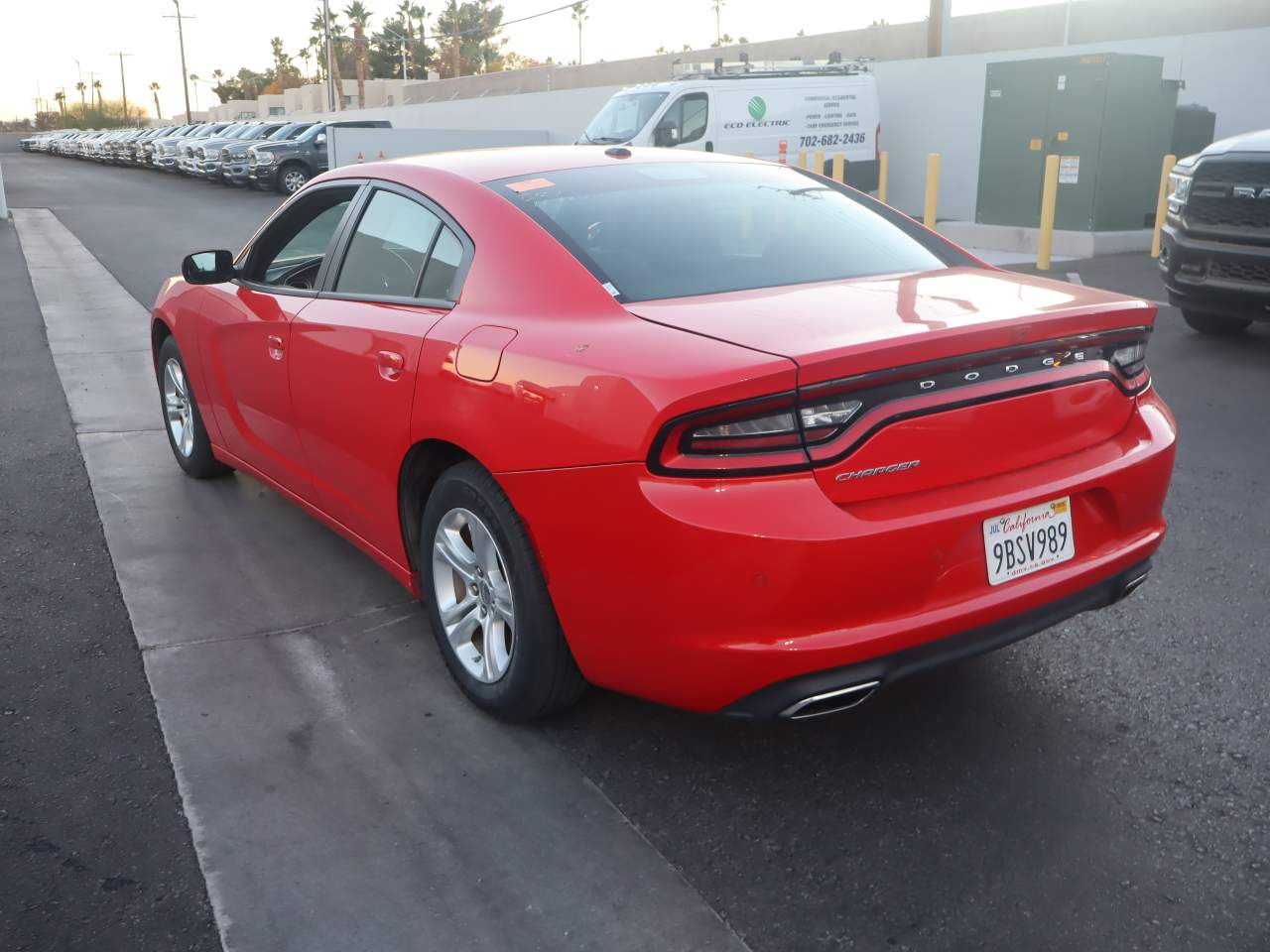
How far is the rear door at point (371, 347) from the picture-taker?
3.51 meters

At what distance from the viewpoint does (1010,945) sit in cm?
246

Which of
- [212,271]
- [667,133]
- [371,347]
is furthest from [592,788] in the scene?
[667,133]

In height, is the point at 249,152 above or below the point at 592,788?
above

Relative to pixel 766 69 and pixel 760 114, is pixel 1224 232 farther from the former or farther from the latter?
pixel 766 69

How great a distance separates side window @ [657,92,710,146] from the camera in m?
18.4

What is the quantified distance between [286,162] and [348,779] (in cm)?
3030

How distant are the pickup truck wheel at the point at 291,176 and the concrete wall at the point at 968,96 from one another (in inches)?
622

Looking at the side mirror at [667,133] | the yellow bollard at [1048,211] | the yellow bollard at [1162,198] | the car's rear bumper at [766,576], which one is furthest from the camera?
the side mirror at [667,133]

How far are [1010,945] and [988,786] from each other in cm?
62

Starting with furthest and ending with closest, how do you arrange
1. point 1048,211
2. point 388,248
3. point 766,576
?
point 1048,211, point 388,248, point 766,576

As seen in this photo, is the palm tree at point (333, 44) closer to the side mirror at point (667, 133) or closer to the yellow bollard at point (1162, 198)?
the side mirror at point (667, 133)

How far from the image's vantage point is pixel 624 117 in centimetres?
1878

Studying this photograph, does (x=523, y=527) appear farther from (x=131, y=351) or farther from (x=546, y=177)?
(x=131, y=351)

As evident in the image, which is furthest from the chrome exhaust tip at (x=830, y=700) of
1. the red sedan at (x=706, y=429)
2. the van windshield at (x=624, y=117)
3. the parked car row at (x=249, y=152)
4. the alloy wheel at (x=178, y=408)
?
the parked car row at (x=249, y=152)
